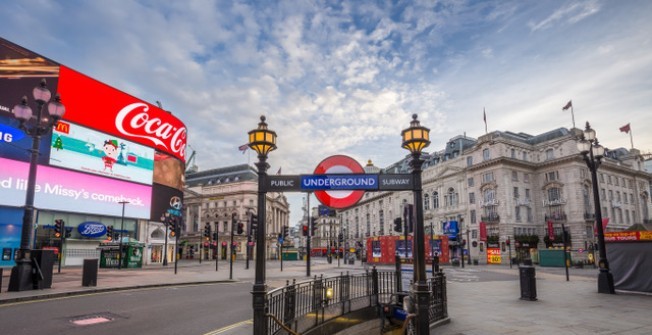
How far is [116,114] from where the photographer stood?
4562 centimetres

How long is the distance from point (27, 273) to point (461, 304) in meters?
15.9

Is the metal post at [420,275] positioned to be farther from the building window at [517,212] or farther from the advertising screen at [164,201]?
the building window at [517,212]

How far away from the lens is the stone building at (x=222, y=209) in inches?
3526

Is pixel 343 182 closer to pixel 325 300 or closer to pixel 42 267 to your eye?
pixel 325 300

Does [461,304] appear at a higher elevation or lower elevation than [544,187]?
lower

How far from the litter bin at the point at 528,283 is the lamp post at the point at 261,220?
10849mm

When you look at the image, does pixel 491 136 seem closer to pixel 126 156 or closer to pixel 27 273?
pixel 126 156

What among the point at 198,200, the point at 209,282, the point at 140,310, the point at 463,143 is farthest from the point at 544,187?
the point at 198,200

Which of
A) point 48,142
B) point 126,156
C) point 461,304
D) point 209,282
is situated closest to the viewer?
point 461,304

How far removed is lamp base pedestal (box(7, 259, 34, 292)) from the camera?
1476 cm

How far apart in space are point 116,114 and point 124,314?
131 feet

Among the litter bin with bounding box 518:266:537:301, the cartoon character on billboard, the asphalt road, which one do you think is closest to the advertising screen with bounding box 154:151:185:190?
the cartoon character on billboard

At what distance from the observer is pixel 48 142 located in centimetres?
3834

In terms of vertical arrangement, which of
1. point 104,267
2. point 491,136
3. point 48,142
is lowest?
point 104,267
